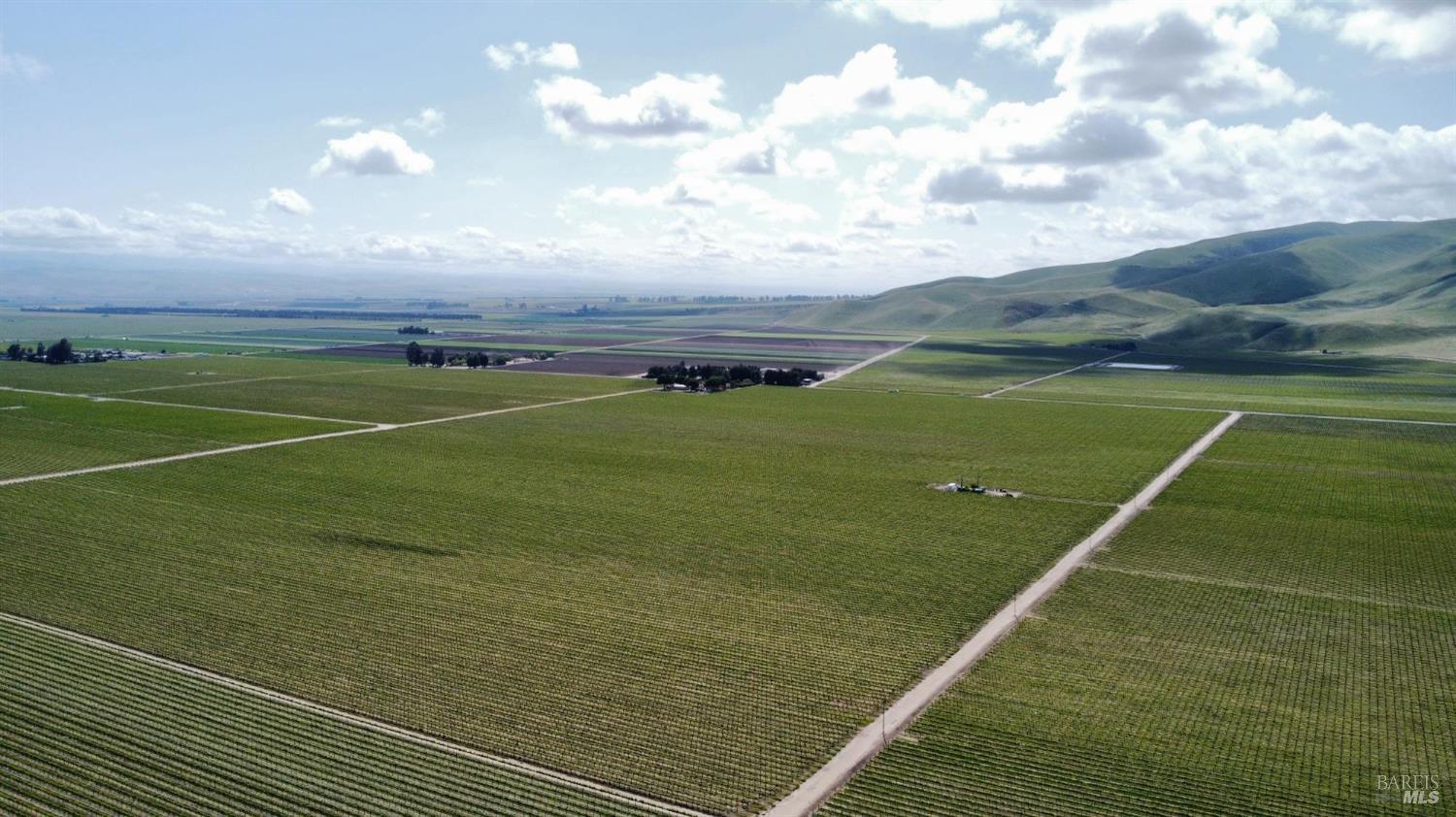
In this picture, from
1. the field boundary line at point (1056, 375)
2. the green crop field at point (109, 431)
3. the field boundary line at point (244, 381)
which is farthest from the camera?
the field boundary line at point (1056, 375)

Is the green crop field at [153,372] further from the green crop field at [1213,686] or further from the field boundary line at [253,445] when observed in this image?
the green crop field at [1213,686]

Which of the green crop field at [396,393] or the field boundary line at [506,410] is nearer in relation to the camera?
the field boundary line at [506,410]

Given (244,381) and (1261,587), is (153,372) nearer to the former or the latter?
(244,381)

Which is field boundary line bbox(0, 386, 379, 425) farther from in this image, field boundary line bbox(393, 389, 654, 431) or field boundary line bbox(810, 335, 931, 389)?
field boundary line bbox(810, 335, 931, 389)

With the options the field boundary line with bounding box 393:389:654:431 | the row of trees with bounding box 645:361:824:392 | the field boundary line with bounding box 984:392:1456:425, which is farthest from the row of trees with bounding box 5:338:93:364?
the field boundary line with bounding box 984:392:1456:425

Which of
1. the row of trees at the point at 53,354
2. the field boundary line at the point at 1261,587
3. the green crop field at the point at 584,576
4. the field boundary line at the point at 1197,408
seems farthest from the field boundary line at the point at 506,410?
the row of trees at the point at 53,354

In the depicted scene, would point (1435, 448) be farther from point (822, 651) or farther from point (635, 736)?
point (635, 736)
